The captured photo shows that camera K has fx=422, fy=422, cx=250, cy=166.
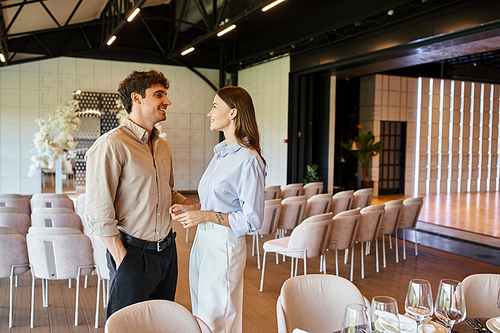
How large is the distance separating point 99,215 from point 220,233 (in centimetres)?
63

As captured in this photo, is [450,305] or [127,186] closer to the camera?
[450,305]

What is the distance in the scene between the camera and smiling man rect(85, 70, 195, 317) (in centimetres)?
212

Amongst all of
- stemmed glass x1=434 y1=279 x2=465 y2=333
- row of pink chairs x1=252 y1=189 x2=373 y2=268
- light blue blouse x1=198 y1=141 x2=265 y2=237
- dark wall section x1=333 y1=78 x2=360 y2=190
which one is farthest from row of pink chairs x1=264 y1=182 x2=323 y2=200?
stemmed glass x1=434 y1=279 x2=465 y2=333

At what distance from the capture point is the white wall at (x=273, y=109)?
11.5m

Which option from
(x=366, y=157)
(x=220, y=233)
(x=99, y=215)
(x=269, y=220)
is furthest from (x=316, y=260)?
(x=366, y=157)

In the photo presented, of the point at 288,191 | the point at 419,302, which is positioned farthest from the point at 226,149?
the point at 288,191

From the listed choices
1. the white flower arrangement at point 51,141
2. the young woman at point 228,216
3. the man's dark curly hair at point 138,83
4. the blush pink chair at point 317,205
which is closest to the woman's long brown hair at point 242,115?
the young woman at point 228,216

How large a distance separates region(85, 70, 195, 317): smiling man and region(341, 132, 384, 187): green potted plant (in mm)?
10802

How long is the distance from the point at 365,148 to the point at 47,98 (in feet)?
31.3

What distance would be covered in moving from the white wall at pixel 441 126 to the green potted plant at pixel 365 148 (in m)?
0.53

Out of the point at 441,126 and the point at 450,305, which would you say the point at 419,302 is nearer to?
the point at 450,305

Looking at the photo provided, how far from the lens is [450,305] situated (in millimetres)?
1735

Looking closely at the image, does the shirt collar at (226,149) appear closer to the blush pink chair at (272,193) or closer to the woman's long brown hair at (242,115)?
the woman's long brown hair at (242,115)

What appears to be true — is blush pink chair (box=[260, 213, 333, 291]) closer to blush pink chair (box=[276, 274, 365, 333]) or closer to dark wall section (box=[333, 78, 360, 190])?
blush pink chair (box=[276, 274, 365, 333])
